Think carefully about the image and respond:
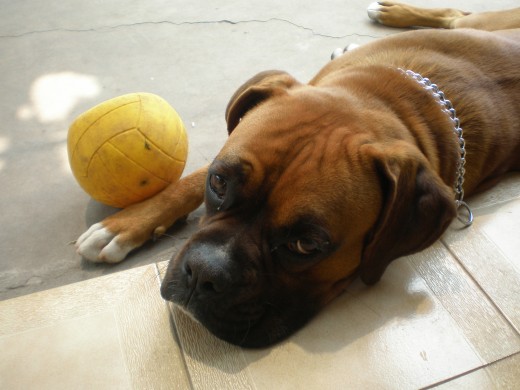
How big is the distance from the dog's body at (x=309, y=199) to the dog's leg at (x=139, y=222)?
0.55 metres

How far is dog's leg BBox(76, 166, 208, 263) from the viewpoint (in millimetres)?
2561

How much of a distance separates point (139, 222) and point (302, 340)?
99 cm

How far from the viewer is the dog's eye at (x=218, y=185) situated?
2029mm

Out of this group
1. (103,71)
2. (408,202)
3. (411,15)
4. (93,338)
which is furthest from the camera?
(411,15)

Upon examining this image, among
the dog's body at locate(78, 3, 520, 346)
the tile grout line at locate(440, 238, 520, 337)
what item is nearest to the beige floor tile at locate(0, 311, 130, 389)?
the dog's body at locate(78, 3, 520, 346)

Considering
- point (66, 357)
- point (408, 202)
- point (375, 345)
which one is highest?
point (408, 202)

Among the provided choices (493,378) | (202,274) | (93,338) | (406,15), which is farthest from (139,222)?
(406,15)

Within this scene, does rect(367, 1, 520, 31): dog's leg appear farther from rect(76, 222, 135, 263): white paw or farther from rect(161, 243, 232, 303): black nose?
rect(161, 243, 232, 303): black nose

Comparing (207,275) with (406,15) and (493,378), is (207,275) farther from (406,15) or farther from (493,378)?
(406,15)

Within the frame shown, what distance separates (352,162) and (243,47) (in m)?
2.60

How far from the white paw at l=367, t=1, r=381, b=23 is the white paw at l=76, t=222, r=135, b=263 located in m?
3.10

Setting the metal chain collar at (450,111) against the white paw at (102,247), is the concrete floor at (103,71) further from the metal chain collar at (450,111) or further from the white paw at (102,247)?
the metal chain collar at (450,111)

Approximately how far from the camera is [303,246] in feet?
6.23

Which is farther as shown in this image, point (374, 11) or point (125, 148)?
point (374, 11)
